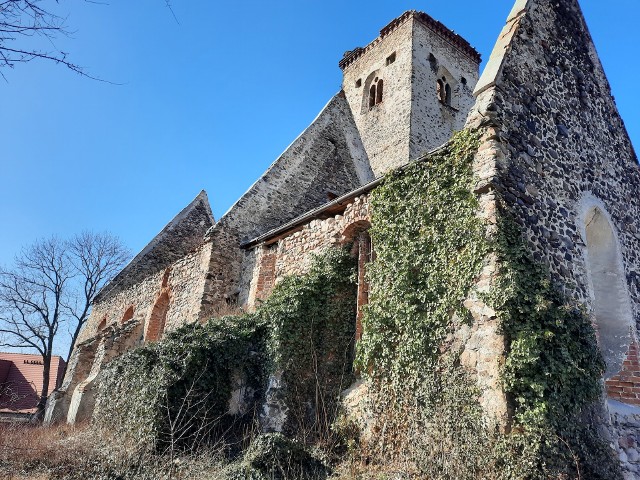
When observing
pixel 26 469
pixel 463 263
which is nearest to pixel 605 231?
pixel 463 263

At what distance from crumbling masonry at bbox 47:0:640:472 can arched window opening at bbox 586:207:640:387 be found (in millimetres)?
19

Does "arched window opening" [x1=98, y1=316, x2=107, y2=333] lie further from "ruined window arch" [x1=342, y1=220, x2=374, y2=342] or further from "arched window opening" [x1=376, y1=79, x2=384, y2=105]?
"arched window opening" [x1=376, y1=79, x2=384, y2=105]

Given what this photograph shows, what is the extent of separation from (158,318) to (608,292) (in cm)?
1203

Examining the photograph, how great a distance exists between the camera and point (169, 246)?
19.0 meters

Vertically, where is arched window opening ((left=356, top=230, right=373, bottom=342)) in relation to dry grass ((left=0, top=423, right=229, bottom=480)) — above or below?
above

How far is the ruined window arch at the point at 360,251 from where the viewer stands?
7.97 meters

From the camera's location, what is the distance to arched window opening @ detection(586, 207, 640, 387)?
7.26m

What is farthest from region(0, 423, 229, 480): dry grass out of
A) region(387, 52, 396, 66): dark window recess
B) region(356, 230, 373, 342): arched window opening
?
region(387, 52, 396, 66): dark window recess

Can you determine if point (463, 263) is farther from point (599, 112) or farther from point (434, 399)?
point (599, 112)

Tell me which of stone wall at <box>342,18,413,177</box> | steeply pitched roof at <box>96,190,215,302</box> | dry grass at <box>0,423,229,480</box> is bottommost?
dry grass at <box>0,423,229,480</box>

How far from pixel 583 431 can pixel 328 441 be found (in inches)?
131

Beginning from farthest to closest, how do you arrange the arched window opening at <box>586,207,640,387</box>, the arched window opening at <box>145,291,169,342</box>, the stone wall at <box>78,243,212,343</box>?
the arched window opening at <box>145,291,169,342</box>, the stone wall at <box>78,243,212,343</box>, the arched window opening at <box>586,207,640,387</box>

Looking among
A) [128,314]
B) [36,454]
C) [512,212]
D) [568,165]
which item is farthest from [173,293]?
[568,165]

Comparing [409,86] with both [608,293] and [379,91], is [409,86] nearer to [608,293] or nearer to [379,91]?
[379,91]
